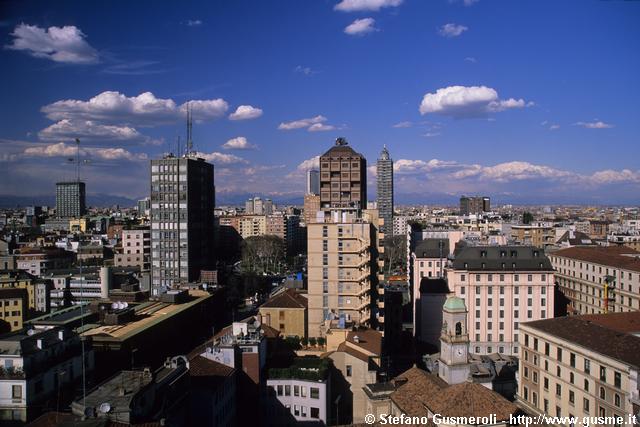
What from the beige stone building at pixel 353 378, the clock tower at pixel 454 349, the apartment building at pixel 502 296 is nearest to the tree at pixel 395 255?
the apartment building at pixel 502 296

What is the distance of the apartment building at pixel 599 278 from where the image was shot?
63.8 metres

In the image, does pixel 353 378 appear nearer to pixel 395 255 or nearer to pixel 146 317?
pixel 146 317

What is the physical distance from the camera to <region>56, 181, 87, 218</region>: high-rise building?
177 m

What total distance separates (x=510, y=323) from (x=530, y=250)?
8.59 metres

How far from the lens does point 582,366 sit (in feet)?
122

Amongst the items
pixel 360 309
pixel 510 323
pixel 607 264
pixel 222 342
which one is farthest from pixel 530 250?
pixel 222 342

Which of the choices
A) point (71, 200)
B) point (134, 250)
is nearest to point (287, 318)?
point (134, 250)

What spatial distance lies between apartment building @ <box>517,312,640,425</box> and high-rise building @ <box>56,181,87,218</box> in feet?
523

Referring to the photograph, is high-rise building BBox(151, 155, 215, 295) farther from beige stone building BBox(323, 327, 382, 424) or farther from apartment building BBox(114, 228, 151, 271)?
beige stone building BBox(323, 327, 382, 424)

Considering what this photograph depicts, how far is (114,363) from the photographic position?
38.5 meters

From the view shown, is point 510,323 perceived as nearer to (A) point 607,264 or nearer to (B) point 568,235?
(A) point 607,264

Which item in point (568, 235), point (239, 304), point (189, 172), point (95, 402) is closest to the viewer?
point (95, 402)

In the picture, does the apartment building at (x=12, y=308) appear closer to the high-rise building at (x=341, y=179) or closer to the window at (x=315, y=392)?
the high-rise building at (x=341, y=179)

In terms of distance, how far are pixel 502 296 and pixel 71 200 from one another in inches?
6472
